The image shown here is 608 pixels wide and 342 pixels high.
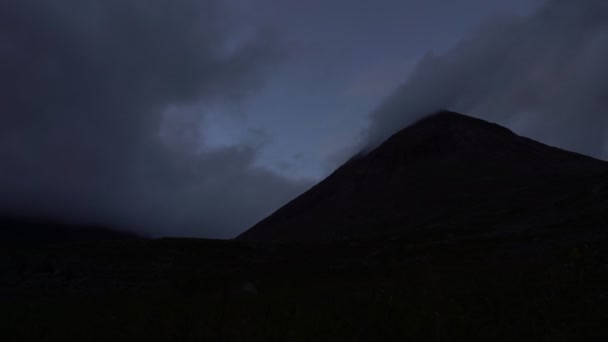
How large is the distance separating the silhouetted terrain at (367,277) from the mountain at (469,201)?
763 mm

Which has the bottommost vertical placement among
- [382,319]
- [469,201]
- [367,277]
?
[382,319]

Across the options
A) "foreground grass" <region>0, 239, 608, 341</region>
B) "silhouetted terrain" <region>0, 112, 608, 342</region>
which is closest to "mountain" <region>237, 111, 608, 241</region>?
"silhouetted terrain" <region>0, 112, 608, 342</region>

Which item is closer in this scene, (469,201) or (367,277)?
(367,277)

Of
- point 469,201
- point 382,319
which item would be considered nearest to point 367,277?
point 382,319

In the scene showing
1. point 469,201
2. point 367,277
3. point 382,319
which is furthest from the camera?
point 469,201

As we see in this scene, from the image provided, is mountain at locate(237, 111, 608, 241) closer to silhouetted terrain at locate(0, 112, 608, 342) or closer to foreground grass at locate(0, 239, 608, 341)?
silhouetted terrain at locate(0, 112, 608, 342)

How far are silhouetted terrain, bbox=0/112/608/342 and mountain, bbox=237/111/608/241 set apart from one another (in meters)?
0.76

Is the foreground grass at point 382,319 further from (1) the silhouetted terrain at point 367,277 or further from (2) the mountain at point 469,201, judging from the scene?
(2) the mountain at point 469,201

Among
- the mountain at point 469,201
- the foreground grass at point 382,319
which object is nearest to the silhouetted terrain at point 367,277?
the foreground grass at point 382,319

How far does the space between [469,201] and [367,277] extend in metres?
103

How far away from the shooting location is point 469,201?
13100 cm

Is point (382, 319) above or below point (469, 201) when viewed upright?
below

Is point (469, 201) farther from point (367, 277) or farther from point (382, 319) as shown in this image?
point (382, 319)

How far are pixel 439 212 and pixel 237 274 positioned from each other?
3439 inches
